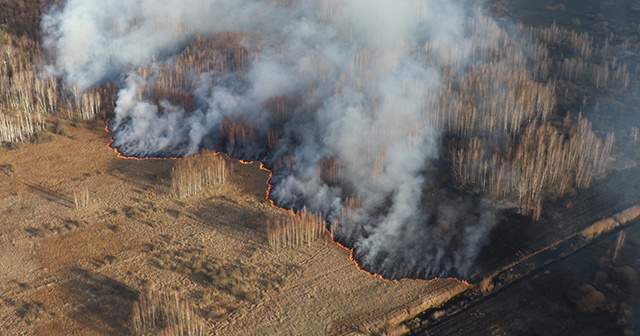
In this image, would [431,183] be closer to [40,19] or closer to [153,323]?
[153,323]

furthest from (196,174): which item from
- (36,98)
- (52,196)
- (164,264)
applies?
(36,98)

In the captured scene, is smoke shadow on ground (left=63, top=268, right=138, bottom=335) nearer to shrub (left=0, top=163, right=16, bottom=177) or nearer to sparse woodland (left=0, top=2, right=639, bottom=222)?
sparse woodland (left=0, top=2, right=639, bottom=222)

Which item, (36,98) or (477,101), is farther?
(36,98)

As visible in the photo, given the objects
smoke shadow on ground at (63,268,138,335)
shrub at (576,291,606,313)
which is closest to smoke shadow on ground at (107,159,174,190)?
smoke shadow on ground at (63,268,138,335)

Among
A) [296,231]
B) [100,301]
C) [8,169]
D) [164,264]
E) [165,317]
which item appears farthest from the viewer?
[8,169]

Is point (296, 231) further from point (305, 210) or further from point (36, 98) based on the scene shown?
point (36, 98)

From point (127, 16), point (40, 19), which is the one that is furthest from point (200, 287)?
point (40, 19)

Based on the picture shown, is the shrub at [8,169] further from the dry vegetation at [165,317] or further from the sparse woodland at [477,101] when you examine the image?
the dry vegetation at [165,317]
